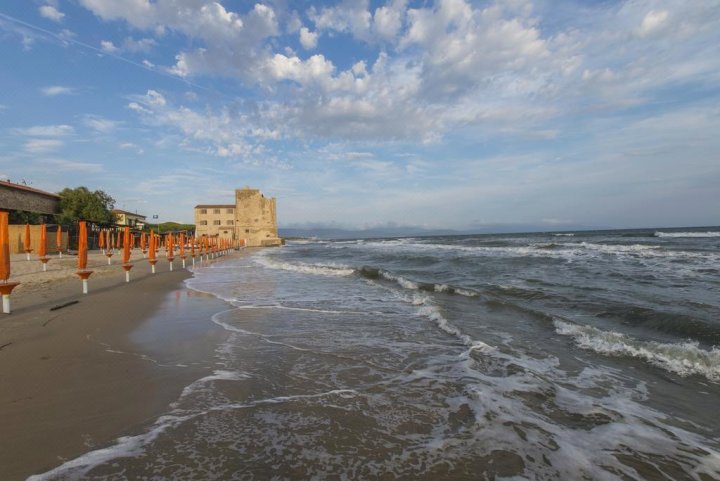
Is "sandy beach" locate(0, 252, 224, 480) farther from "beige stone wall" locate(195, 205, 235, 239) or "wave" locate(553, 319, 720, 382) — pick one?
"beige stone wall" locate(195, 205, 235, 239)

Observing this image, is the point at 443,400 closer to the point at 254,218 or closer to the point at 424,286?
the point at 424,286

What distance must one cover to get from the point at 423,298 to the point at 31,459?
8919mm

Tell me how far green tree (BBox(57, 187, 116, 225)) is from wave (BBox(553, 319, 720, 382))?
4106 cm

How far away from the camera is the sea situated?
8.51 feet

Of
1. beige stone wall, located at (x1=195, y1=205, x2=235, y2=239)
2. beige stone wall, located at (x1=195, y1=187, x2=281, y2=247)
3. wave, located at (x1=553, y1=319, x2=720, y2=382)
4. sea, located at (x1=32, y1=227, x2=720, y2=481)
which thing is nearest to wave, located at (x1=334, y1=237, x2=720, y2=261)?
sea, located at (x1=32, y1=227, x2=720, y2=481)

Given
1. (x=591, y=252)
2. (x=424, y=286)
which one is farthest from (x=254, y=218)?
(x=424, y=286)

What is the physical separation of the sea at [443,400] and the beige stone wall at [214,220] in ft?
226

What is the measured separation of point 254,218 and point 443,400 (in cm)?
6393

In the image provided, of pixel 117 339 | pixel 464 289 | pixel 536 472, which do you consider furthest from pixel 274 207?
pixel 536 472

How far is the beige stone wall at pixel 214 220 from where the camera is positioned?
72.4 meters

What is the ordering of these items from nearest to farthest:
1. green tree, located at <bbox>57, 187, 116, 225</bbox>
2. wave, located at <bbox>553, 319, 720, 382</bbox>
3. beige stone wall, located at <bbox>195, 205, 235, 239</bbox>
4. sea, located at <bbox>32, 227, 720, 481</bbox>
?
sea, located at <bbox>32, 227, 720, 481</bbox> → wave, located at <bbox>553, 319, 720, 382</bbox> → green tree, located at <bbox>57, 187, 116, 225</bbox> → beige stone wall, located at <bbox>195, 205, 235, 239</bbox>

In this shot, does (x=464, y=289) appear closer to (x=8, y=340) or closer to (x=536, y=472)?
(x=536, y=472)

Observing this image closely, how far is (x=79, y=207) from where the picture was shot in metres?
36.3

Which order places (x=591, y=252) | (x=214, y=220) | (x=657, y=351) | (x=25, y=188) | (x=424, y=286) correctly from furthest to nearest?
1. (x=214, y=220)
2. (x=25, y=188)
3. (x=591, y=252)
4. (x=424, y=286)
5. (x=657, y=351)
